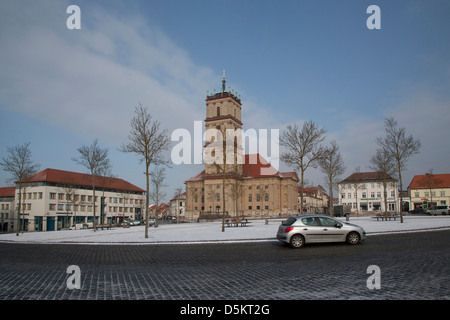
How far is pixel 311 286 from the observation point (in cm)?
685

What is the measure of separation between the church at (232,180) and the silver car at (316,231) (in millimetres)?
72447

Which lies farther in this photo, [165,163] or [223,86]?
[223,86]

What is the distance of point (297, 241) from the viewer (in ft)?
46.8

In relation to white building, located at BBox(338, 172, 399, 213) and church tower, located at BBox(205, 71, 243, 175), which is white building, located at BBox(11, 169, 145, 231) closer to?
church tower, located at BBox(205, 71, 243, 175)

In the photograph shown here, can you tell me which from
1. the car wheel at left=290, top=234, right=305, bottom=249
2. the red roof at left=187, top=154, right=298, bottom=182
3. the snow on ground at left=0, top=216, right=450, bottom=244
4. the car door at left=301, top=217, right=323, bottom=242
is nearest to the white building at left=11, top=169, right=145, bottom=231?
the red roof at left=187, top=154, right=298, bottom=182

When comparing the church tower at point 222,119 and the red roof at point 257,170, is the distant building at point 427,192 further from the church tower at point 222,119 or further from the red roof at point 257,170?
the church tower at point 222,119

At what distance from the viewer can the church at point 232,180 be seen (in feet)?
295

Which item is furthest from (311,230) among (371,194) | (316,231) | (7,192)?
(7,192)

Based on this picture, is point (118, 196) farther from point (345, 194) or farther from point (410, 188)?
point (410, 188)

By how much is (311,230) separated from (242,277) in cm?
724

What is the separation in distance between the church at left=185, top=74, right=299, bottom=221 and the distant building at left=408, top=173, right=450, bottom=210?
1244 inches

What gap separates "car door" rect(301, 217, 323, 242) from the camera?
1435cm
